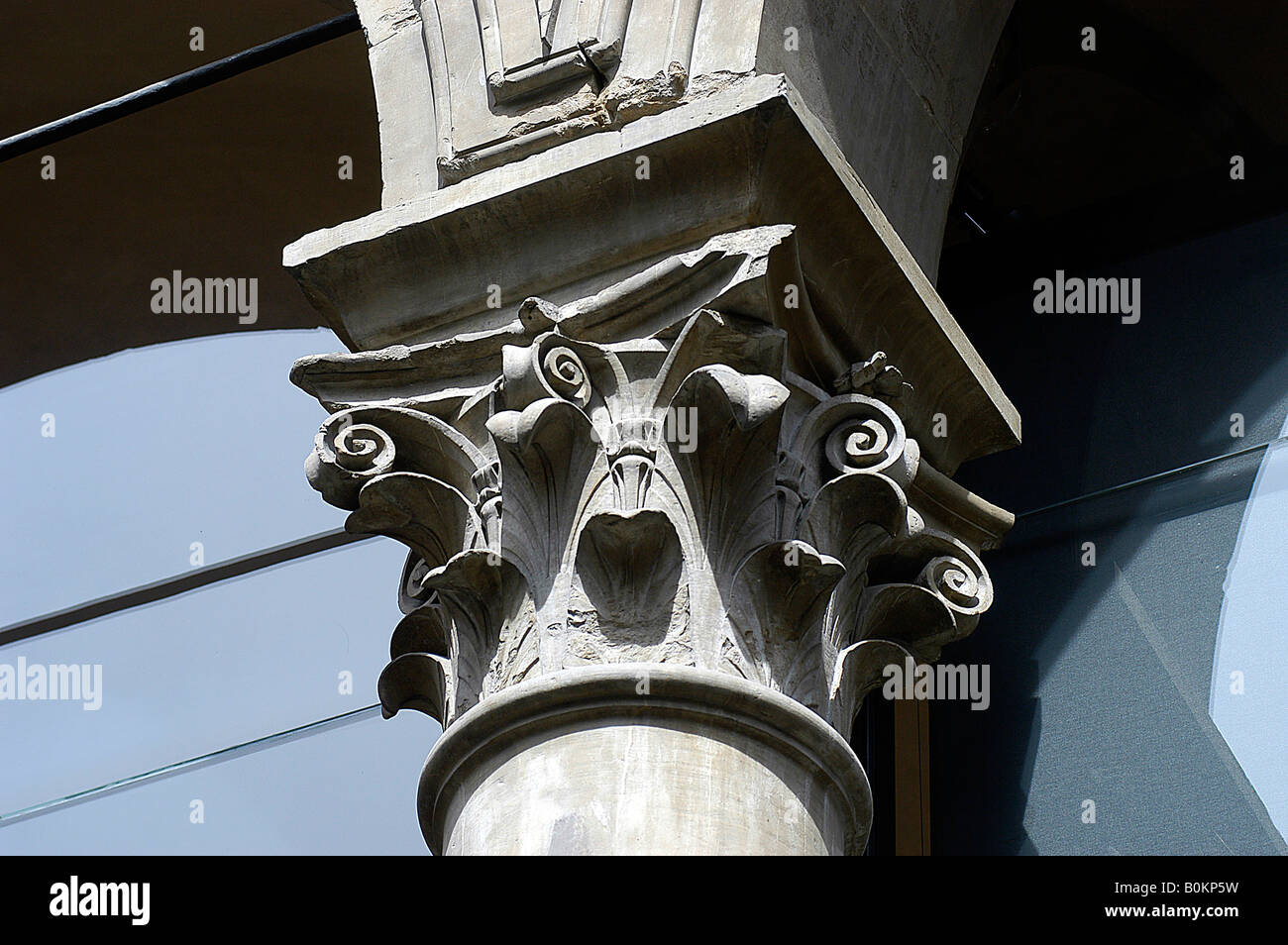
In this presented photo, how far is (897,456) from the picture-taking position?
9.89 feet

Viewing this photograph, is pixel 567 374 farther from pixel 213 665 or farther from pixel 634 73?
pixel 213 665

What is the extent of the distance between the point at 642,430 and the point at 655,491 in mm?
116

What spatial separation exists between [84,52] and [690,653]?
4071 millimetres

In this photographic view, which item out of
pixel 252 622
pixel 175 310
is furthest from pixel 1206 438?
pixel 175 310

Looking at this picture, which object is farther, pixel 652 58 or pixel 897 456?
pixel 652 58

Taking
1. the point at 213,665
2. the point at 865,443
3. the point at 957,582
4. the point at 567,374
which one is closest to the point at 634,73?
the point at 567,374

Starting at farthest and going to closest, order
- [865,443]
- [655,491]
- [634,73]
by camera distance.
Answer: [634,73] → [865,443] → [655,491]

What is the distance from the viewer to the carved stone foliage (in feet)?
9.31

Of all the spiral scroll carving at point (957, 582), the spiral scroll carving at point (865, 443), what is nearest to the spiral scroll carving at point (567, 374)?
the spiral scroll carving at point (865, 443)

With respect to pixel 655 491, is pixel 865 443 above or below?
above

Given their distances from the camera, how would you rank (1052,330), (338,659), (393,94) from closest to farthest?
(393,94) < (1052,330) < (338,659)

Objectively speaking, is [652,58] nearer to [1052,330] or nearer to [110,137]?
[1052,330]

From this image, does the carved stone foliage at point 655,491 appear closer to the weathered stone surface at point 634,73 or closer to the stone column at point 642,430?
the stone column at point 642,430

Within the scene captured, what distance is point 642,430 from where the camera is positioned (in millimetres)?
2928
